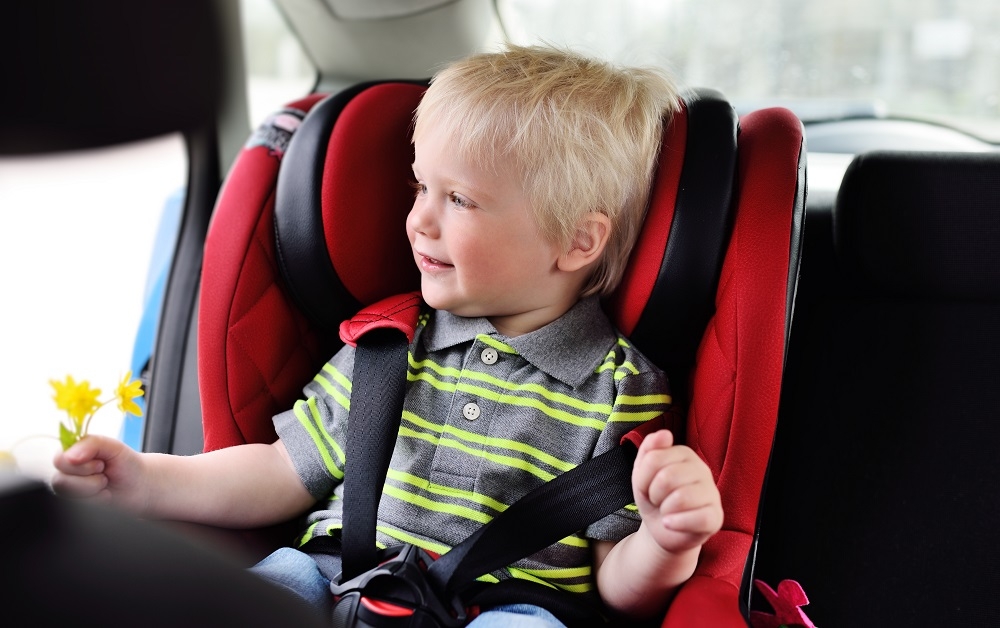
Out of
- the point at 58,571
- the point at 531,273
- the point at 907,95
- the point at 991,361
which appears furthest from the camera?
the point at 907,95

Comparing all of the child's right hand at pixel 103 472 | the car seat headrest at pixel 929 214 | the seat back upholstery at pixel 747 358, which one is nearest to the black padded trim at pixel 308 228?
the child's right hand at pixel 103 472

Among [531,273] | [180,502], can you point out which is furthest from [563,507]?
[180,502]

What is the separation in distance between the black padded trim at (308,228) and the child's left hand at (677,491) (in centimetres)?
52

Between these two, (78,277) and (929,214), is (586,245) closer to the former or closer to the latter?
(929,214)

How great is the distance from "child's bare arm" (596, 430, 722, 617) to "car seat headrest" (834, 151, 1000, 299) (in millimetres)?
590

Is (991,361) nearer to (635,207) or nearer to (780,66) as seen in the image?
(635,207)

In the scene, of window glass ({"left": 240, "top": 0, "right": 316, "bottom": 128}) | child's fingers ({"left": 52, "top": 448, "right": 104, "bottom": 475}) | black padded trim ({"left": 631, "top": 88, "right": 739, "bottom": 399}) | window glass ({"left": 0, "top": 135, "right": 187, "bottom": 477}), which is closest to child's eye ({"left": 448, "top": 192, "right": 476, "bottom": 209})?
black padded trim ({"left": 631, "top": 88, "right": 739, "bottom": 399})

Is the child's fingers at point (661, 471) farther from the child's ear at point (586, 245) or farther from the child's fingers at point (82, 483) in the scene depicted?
the child's fingers at point (82, 483)

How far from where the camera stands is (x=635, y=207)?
48.3 inches

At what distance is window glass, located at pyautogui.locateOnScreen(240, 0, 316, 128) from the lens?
2037 millimetres

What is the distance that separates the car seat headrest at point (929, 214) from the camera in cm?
135

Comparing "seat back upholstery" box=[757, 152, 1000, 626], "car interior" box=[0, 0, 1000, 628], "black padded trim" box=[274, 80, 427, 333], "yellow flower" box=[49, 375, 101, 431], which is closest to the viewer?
"yellow flower" box=[49, 375, 101, 431]

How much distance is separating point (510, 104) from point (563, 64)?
12cm

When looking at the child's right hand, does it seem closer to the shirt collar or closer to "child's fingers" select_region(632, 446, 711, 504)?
the shirt collar
